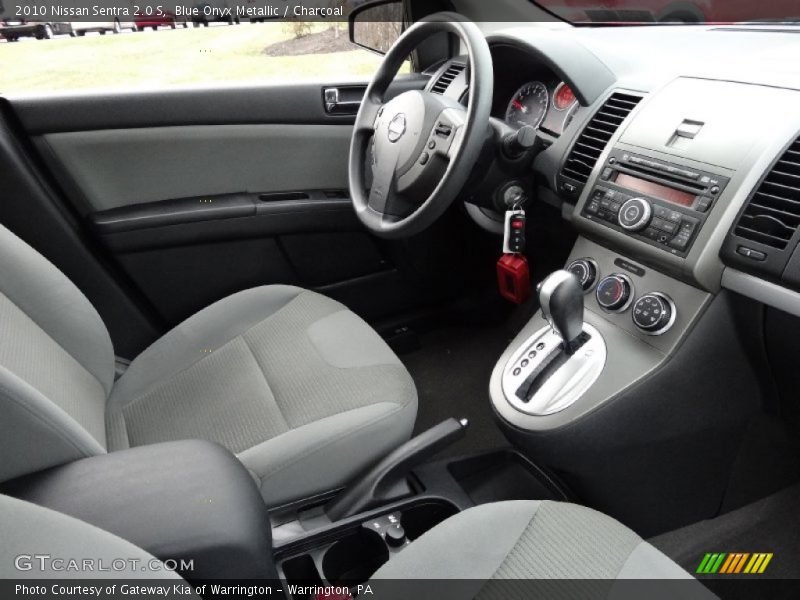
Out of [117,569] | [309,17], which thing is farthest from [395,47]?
[117,569]

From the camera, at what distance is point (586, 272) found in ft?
4.14

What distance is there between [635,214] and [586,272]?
15 centimetres

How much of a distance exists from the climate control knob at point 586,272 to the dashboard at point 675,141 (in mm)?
45

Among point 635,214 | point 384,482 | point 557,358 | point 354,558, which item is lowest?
point 354,558

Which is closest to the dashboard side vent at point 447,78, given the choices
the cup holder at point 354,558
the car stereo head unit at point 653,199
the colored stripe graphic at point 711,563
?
the car stereo head unit at point 653,199

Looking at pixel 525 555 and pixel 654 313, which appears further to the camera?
pixel 654 313

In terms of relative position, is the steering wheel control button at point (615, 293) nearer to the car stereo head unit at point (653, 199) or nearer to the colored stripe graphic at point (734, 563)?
the car stereo head unit at point (653, 199)

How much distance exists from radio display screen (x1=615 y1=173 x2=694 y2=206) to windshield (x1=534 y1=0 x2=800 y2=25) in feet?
2.17

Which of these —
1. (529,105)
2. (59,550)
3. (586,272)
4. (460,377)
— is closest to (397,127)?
(529,105)

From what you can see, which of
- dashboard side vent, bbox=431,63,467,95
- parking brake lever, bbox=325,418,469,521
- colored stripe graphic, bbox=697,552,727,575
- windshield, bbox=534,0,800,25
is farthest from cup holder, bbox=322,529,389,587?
windshield, bbox=534,0,800,25

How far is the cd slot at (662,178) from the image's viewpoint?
1070 millimetres

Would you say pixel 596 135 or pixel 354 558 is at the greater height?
pixel 596 135

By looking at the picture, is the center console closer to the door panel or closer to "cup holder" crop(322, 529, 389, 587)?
"cup holder" crop(322, 529, 389, 587)

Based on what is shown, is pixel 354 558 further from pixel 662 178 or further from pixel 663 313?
pixel 662 178
